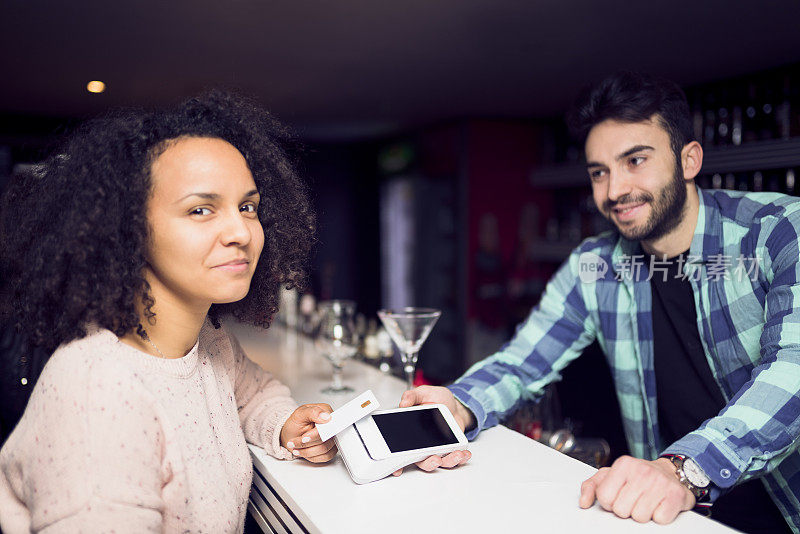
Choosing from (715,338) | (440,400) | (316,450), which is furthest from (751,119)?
(316,450)

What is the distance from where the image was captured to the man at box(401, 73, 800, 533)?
1.47m

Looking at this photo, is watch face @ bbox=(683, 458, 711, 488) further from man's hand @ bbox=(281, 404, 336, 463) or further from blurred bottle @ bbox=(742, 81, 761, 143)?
blurred bottle @ bbox=(742, 81, 761, 143)

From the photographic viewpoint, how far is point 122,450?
0.84 meters

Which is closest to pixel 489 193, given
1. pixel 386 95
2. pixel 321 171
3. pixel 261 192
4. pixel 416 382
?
pixel 386 95

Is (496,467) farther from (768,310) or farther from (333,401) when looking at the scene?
(768,310)

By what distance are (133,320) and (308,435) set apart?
1.26 feet

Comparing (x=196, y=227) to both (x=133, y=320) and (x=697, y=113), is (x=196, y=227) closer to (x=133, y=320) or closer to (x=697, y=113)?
(x=133, y=320)

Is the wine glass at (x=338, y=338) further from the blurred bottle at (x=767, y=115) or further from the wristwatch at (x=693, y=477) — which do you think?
the blurred bottle at (x=767, y=115)

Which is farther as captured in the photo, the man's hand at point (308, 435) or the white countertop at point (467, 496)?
the man's hand at point (308, 435)

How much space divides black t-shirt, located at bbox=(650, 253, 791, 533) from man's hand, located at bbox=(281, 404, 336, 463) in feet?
3.25

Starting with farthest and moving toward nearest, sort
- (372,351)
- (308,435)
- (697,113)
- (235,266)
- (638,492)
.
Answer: (697,113)
(372,351)
(308,435)
(235,266)
(638,492)

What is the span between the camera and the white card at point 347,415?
1.09 meters

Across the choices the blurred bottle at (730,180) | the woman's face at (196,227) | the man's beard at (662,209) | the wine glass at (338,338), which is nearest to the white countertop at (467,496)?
the woman's face at (196,227)

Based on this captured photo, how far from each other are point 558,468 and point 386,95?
4.14 m
